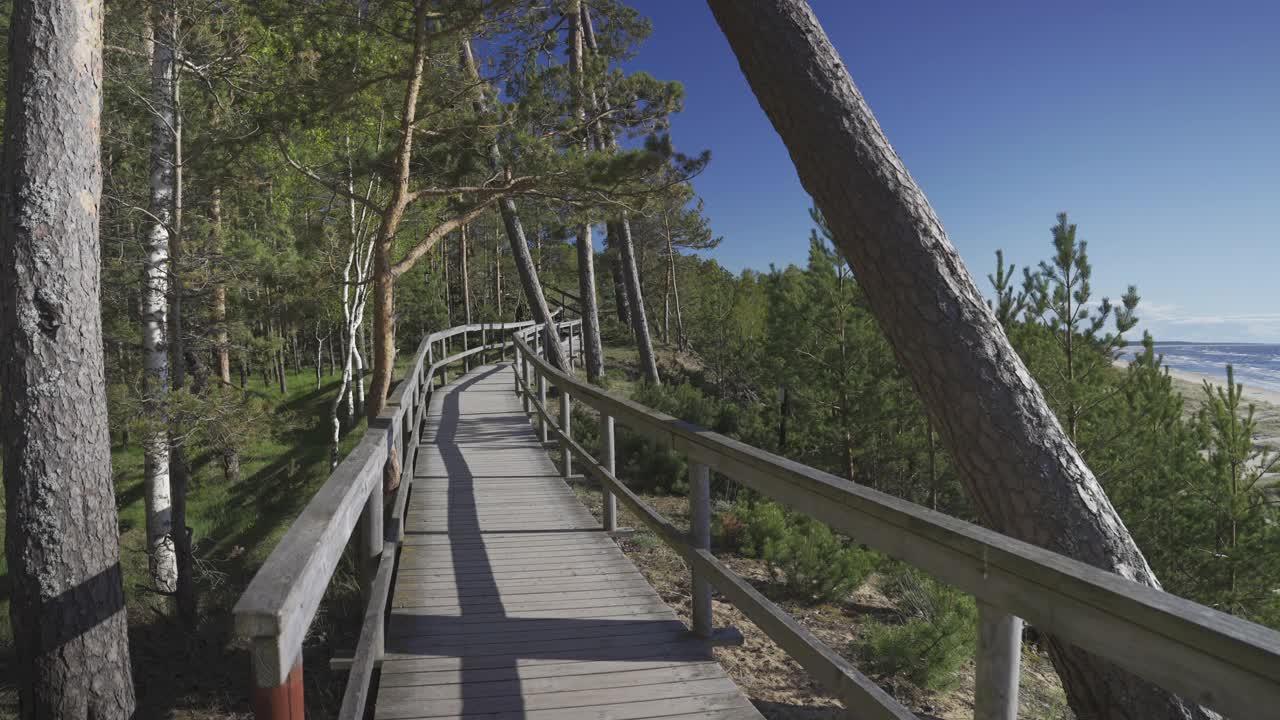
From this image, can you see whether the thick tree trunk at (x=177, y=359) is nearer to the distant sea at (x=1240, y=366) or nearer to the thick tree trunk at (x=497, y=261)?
the thick tree trunk at (x=497, y=261)

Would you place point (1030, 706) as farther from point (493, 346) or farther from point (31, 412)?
point (493, 346)

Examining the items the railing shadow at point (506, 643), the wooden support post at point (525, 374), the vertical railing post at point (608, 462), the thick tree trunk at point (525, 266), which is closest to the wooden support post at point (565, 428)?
the vertical railing post at point (608, 462)

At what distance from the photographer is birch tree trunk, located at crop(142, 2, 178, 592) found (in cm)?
1036

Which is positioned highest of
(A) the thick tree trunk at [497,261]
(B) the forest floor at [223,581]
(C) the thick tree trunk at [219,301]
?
(A) the thick tree trunk at [497,261]

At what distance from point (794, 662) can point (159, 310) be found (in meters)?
10.4

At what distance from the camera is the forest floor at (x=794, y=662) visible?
425cm

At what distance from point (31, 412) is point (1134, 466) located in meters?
16.1

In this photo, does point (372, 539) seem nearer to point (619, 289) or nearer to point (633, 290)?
point (633, 290)

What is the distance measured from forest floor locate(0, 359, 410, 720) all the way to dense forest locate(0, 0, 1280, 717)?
69 millimetres

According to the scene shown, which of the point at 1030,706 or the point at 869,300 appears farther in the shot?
the point at 1030,706

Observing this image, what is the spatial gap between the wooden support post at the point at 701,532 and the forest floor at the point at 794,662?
2.96 feet

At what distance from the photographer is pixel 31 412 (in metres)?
4.57

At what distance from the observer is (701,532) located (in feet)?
11.0

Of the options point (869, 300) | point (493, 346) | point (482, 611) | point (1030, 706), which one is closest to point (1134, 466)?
point (1030, 706)
